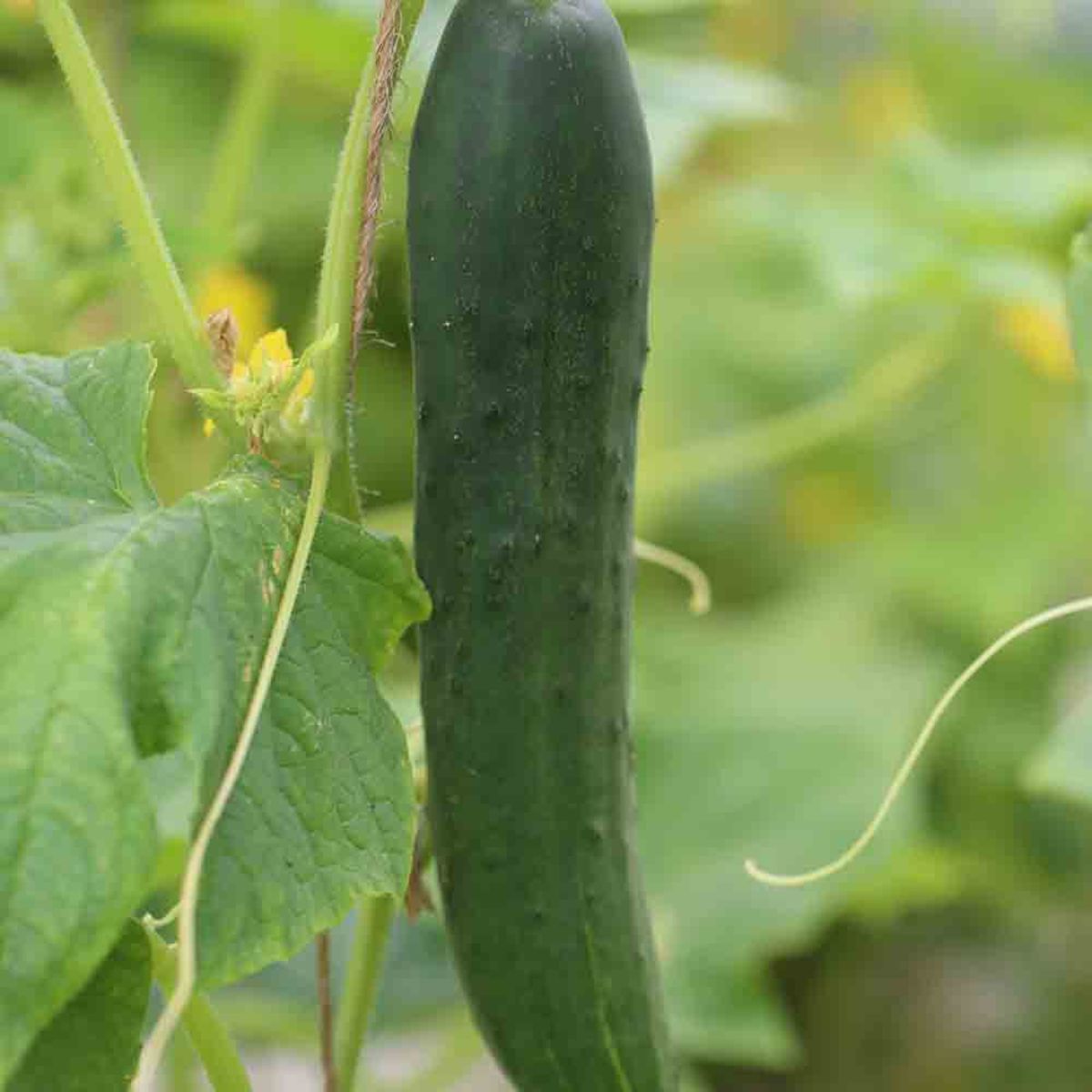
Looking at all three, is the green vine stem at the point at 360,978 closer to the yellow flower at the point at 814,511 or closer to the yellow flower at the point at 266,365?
the yellow flower at the point at 266,365

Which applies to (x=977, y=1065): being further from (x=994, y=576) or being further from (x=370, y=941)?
(x=370, y=941)

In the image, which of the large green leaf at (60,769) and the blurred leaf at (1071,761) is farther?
the blurred leaf at (1071,761)

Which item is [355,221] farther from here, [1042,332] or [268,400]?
[1042,332]

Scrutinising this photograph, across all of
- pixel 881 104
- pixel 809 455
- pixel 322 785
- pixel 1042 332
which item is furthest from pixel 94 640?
pixel 881 104

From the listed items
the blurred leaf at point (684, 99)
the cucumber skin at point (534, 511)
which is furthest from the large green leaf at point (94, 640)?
the blurred leaf at point (684, 99)

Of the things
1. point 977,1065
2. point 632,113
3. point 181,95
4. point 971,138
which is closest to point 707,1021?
point 977,1065

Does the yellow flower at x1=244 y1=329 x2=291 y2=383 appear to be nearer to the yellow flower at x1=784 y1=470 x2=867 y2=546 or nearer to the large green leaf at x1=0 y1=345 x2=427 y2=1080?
the large green leaf at x1=0 y1=345 x2=427 y2=1080
